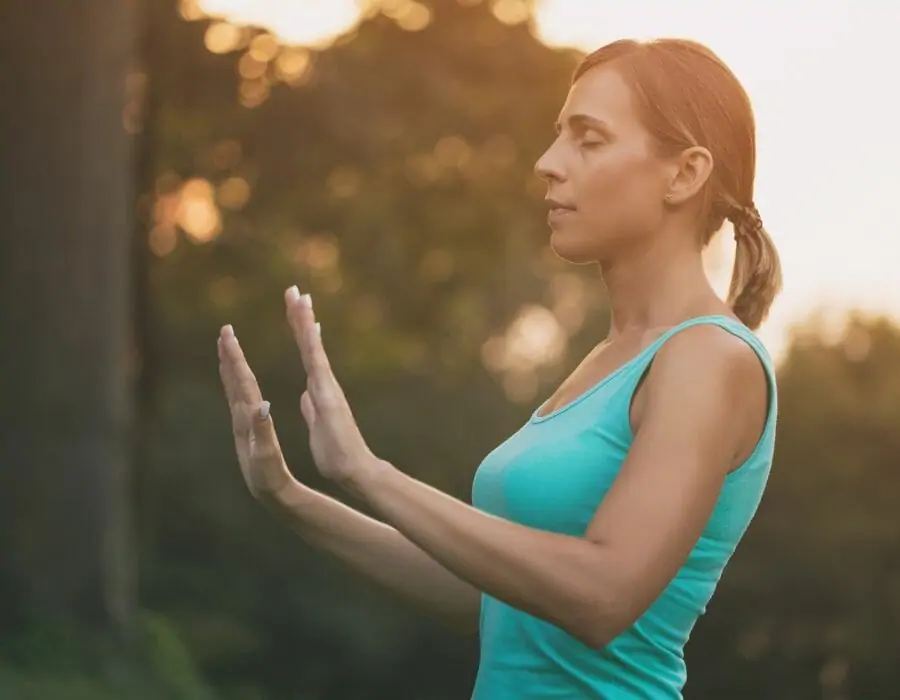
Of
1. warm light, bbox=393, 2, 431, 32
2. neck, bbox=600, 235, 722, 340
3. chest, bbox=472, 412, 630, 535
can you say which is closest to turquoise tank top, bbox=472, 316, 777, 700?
chest, bbox=472, 412, 630, 535

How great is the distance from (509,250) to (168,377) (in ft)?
14.1

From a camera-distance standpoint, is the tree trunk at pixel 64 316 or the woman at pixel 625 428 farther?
the tree trunk at pixel 64 316

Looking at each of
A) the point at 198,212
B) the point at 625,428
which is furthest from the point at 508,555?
the point at 198,212

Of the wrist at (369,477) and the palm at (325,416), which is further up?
the palm at (325,416)

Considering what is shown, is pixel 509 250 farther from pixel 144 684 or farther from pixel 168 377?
pixel 144 684

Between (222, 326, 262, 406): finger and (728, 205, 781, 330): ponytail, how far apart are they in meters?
0.76

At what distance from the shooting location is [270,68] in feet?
48.8

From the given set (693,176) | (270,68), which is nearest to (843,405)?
(270,68)

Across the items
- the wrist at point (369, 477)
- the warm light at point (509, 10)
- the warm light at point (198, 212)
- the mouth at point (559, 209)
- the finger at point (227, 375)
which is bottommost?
the wrist at point (369, 477)

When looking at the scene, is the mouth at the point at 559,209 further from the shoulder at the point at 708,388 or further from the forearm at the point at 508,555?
the forearm at the point at 508,555

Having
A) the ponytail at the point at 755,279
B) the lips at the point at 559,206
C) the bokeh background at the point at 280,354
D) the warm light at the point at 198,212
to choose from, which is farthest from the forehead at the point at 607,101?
the warm light at the point at 198,212

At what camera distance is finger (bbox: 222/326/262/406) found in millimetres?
2783

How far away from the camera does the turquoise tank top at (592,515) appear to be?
8.08 ft

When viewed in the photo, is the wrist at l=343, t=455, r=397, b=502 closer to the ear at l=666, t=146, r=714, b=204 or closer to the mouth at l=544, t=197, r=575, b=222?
the mouth at l=544, t=197, r=575, b=222
